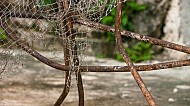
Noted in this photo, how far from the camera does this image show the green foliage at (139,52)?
5070 millimetres

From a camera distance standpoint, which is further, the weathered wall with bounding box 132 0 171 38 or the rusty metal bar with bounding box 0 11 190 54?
the weathered wall with bounding box 132 0 171 38

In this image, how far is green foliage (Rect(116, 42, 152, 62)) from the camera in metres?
5.07

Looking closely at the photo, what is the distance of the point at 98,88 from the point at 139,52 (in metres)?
1.49

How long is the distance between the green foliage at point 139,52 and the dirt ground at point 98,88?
0.65m

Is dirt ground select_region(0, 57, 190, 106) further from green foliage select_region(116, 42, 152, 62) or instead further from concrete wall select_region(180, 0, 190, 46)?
green foliage select_region(116, 42, 152, 62)

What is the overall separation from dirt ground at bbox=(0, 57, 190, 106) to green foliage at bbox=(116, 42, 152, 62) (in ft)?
2.13

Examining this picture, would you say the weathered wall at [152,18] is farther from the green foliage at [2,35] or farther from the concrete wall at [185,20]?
the green foliage at [2,35]

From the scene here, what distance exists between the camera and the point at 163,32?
17.2 feet

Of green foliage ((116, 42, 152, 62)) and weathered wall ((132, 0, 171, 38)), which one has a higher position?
weathered wall ((132, 0, 171, 38))

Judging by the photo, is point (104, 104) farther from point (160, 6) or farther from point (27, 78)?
point (160, 6)

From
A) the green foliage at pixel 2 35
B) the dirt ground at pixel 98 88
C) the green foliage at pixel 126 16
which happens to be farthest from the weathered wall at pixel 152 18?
the green foliage at pixel 2 35

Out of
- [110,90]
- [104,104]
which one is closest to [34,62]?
[110,90]

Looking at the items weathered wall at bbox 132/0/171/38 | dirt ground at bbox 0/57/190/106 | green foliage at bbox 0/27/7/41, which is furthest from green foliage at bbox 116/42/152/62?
green foliage at bbox 0/27/7/41

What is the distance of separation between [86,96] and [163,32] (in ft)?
6.75
